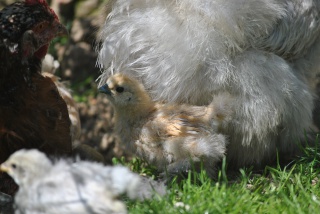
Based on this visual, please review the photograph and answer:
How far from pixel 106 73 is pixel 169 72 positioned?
Result: 0.59 m

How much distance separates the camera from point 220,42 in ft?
12.4

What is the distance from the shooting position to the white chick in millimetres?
2646

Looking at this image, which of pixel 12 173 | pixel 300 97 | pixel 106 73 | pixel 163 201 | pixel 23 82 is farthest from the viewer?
pixel 106 73

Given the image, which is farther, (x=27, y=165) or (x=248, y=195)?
(x=248, y=195)

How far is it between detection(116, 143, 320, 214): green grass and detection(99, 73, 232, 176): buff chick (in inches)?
6.1

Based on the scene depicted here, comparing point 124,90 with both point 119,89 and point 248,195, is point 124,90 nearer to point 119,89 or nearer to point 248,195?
point 119,89

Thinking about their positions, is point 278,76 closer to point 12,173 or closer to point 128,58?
point 128,58

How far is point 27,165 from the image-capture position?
9.25ft

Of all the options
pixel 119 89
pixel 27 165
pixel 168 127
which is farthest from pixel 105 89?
pixel 27 165

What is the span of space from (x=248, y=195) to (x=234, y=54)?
995 mm

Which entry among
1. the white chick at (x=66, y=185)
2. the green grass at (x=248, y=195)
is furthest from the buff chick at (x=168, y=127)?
the white chick at (x=66, y=185)

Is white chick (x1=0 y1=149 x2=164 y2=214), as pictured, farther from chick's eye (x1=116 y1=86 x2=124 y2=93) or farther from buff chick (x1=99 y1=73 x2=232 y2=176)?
chick's eye (x1=116 y1=86 x2=124 y2=93)

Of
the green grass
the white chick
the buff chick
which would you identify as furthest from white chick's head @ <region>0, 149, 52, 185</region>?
the buff chick

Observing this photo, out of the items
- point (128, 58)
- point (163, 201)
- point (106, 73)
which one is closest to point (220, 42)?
point (128, 58)
